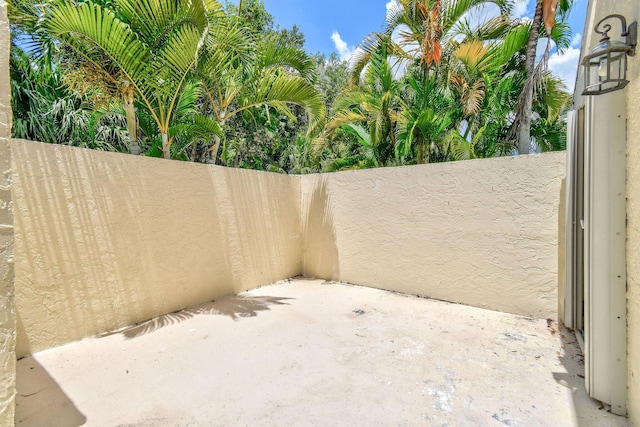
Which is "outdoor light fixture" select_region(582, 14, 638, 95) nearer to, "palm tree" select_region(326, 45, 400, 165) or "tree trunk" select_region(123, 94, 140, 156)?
"palm tree" select_region(326, 45, 400, 165)

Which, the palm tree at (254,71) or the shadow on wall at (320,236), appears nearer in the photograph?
the palm tree at (254,71)

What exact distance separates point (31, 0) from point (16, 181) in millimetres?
2870

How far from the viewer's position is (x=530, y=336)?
3.45 meters

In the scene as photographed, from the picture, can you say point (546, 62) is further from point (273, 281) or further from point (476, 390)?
point (273, 281)

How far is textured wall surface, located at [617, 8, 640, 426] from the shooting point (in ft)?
6.40

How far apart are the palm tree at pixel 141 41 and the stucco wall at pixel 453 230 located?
3064mm

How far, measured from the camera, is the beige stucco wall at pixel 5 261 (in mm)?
1538

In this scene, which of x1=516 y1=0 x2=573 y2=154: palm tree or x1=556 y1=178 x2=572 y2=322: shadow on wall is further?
x1=516 y1=0 x2=573 y2=154: palm tree

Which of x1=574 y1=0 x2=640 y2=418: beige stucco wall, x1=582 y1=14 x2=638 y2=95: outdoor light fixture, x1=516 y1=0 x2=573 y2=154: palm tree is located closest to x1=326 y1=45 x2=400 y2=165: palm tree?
x1=516 y1=0 x2=573 y2=154: palm tree

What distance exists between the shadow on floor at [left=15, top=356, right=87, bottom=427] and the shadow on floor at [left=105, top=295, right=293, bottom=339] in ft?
2.54

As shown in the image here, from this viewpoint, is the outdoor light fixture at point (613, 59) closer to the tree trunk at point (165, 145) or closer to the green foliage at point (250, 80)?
the green foliage at point (250, 80)

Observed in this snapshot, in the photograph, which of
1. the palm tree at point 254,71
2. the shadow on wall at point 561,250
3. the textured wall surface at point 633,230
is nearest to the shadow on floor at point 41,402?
the textured wall surface at point 633,230

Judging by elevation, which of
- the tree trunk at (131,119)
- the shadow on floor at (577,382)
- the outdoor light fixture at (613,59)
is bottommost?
the shadow on floor at (577,382)

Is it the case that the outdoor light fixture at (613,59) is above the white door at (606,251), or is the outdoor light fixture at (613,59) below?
above
